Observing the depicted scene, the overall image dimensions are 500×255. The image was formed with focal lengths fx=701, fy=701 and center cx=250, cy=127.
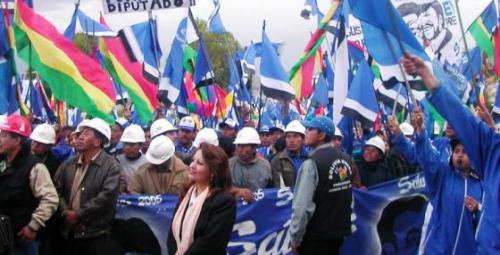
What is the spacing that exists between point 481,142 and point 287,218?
3.70 m

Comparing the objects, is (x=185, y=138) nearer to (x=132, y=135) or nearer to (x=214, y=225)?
(x=132, y=135)

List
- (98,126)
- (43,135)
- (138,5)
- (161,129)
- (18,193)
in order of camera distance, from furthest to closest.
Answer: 1. (138,5)
2. (161,129)
3. (43,135)
4. (98,126)
5. (18,193)

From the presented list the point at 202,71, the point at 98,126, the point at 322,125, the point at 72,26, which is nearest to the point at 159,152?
the point at 98,126

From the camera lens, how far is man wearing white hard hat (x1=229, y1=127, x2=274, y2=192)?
7.48 meters

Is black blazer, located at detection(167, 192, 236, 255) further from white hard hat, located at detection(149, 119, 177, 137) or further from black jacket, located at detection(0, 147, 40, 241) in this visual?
white hard hat, located at detection(149, 119, 177, 137)

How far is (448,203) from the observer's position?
517cm

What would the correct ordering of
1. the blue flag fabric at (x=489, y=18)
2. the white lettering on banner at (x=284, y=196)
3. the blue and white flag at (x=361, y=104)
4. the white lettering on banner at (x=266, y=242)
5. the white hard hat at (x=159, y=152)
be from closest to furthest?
the white hard hat at (x=159, y=152), the white lettering on banner at (x=266, y=242), the white lettering on banner at (x=284, y=196), the blue and white flag at (x=361, y=104), the blue flag fabric at (x=489, y=18)

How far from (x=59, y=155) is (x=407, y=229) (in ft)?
12.6

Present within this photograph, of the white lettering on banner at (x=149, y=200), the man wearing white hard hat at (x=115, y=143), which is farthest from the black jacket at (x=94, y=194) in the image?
the man wearing white hard hat at (x=115, y=143)

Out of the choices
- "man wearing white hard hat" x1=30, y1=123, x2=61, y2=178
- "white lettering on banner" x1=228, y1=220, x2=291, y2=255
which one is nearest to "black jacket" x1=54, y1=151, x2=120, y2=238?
"man wearing white hard hat" x1=30, y1=123, x2=61, y2=178

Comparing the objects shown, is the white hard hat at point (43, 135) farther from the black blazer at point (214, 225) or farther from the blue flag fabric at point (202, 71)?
the blue flag fabric at point (202, 71)

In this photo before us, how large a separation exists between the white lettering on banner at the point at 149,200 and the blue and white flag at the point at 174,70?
478 centimetres

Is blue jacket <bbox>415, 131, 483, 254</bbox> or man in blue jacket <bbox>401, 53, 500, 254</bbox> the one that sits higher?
man in blue jacket <bbox>401, 53, 500, 254</bbox>

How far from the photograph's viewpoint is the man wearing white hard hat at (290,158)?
8172mm
